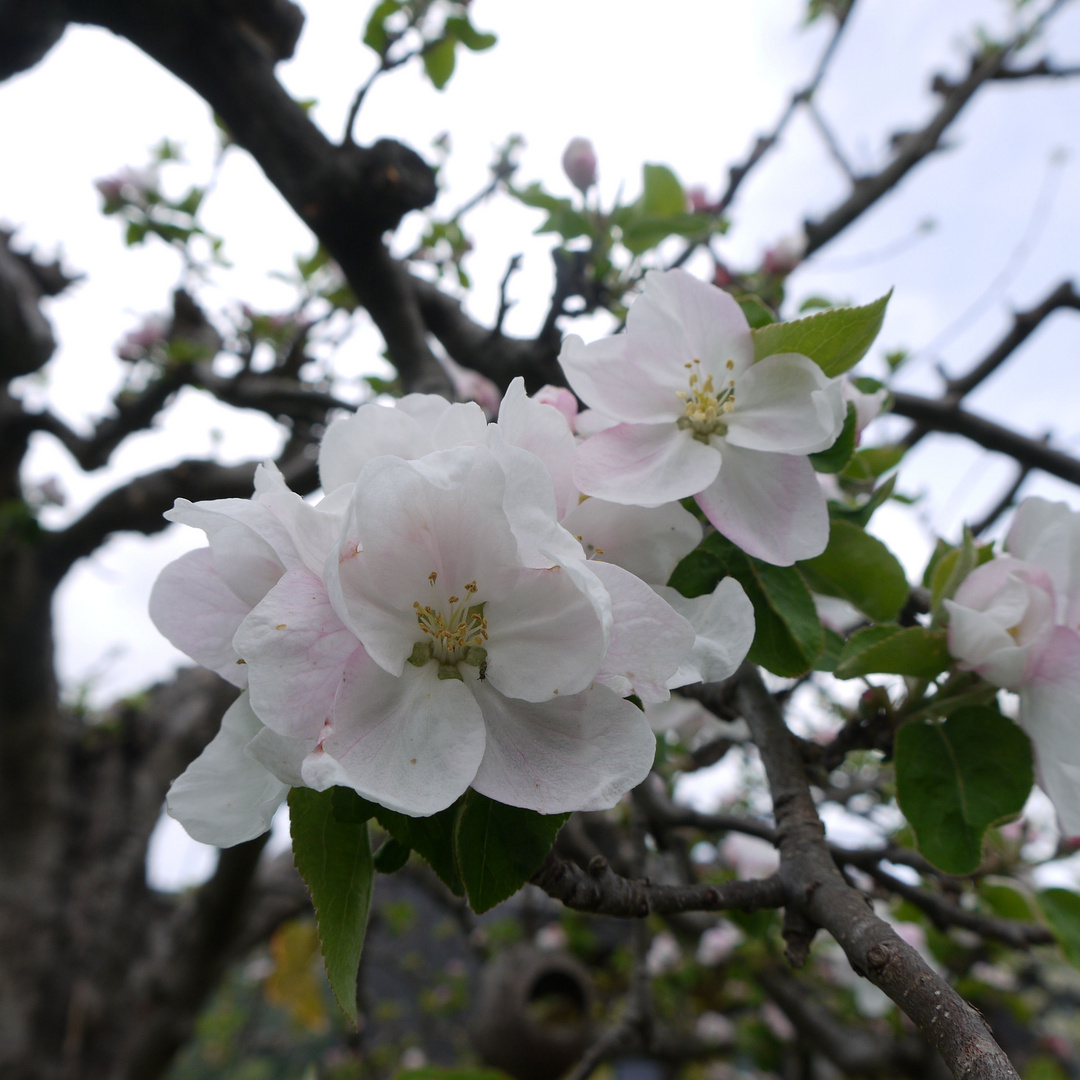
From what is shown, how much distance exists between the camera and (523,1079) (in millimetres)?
2668

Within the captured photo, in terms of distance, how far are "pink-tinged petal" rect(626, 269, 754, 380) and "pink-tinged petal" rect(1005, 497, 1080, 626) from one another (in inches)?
11.9

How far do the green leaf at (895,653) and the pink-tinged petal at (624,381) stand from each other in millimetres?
264

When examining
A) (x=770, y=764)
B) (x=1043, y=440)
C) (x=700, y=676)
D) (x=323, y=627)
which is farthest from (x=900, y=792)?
(x=1043, y=440)

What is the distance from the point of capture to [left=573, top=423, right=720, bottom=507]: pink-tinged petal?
1.75ft

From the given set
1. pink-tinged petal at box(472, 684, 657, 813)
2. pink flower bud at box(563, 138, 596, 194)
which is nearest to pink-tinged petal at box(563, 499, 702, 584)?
pink-tinged petal at box(472, 684, 657, 813)

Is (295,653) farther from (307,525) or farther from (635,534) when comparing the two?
(635,534)

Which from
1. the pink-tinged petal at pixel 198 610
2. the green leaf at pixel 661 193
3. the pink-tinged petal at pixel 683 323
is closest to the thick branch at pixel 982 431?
the green leaf at pixel 661 193

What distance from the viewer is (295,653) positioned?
426mm

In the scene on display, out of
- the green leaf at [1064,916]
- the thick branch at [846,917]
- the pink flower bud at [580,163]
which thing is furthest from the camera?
the pink flower bud at [580,163]

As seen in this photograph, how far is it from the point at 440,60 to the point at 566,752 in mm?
1564

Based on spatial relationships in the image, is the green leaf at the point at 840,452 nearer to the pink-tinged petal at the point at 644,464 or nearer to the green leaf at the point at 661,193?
the pink-tinged petal at the point at 644,464

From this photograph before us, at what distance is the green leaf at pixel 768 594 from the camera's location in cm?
62

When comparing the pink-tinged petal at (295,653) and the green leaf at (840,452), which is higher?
the pink-tinged petal at (295,653)

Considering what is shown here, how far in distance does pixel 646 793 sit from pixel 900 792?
0.51 m
